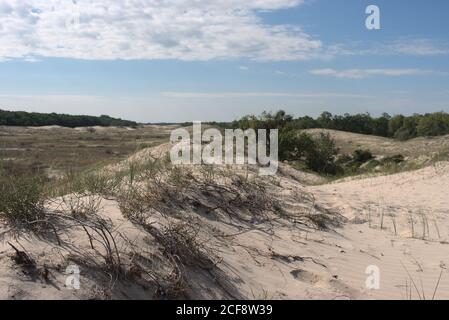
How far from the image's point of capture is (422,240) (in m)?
6.27

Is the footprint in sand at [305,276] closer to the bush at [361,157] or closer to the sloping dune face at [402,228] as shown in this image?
the sloping dune face at [402,228]

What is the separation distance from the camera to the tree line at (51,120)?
76.4 metres

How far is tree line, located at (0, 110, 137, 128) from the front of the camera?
251 ft

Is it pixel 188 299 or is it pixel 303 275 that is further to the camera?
pixel 303 275

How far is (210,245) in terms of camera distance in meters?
4.55

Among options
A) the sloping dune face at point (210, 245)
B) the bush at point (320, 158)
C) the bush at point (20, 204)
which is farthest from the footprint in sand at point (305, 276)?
the bush at point (320, 158)

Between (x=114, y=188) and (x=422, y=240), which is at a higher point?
(x=114, y=188)

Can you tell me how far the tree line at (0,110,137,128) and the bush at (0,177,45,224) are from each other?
247 ft

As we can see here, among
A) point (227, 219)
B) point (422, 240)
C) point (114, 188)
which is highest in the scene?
point (114, 188)

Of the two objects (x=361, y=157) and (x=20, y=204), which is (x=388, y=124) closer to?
(x=361, y=157)

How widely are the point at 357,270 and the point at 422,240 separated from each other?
6.51 feet

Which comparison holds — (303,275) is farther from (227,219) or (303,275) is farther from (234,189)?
(234,189)

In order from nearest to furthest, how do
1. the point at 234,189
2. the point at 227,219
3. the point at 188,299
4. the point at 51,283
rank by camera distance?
the point at 51,283 < the point at 188,299 < the point at 227,219 < the point at 234,189
